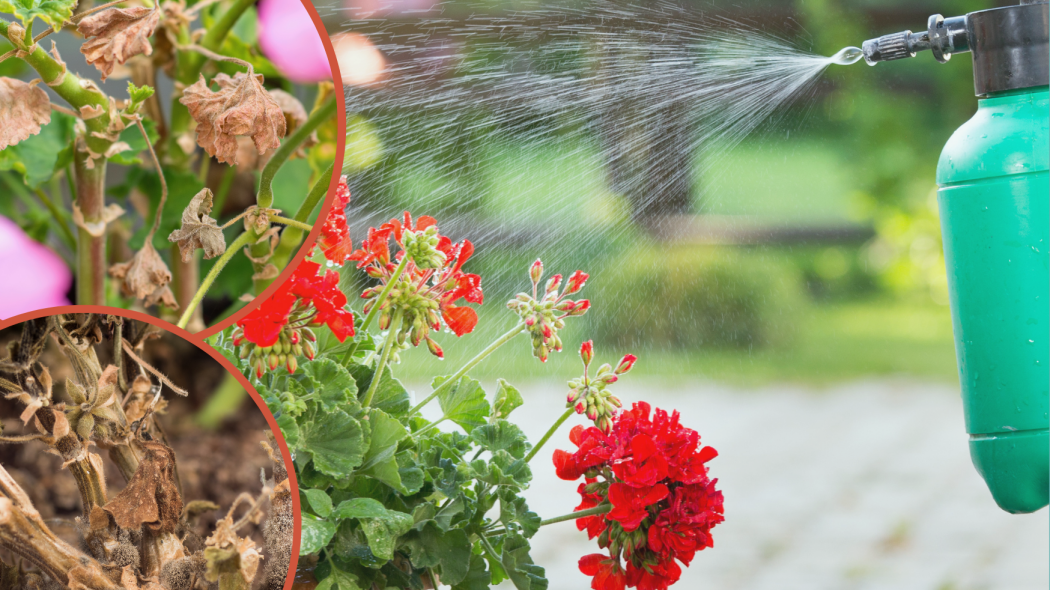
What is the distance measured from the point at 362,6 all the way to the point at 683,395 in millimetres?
1220

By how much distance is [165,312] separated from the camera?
0.49 m

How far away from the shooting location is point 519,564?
433mm

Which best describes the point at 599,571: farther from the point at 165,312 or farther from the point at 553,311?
the point at 165,312

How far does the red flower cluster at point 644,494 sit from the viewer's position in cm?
41

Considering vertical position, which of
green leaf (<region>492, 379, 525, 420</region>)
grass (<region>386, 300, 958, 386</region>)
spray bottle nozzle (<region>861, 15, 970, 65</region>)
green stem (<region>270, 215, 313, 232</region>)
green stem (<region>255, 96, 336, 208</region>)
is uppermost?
green stem (<region>255, 96, 336, 208</region>)

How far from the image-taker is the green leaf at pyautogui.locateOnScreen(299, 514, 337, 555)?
360 millimetres

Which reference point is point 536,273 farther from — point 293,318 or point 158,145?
point 158,145

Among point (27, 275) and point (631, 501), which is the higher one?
point (27, 275)

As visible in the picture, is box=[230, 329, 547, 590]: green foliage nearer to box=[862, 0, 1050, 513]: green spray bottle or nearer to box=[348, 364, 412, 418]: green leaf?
box=[348, 364, 412, 418]: green leaf

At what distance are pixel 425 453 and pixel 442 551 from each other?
0.05m

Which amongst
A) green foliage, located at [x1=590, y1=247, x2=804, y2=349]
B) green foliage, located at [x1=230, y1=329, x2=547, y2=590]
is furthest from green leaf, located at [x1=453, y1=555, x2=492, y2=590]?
green foliage, located at [x1=590, y1=247, x2=804, y2=349]

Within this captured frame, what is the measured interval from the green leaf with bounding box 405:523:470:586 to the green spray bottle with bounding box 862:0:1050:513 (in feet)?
0.91

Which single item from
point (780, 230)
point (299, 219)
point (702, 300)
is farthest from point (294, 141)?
point (780, 230)

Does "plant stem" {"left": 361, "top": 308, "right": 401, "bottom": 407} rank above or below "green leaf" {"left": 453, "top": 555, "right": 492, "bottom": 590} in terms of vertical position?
above
